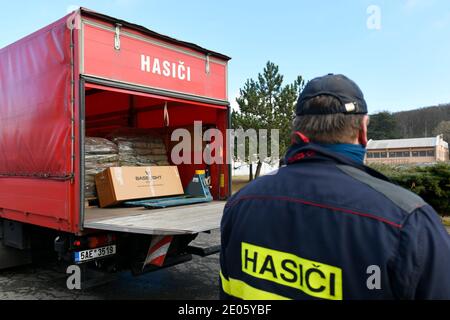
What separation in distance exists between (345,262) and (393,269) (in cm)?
13

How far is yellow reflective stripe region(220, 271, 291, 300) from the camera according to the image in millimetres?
1335

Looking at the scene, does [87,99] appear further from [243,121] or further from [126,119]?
A: [243,121]

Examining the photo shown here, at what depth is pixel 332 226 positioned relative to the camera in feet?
3.87

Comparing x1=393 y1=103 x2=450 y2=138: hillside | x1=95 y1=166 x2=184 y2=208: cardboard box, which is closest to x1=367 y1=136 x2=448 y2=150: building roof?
x1=393 y1=103 x2=450 y2=138: hillside

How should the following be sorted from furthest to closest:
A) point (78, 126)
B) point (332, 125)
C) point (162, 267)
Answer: point (162, 267)
point (78, 126)
point (332, 125)

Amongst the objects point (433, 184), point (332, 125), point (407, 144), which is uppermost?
point (407, 144)

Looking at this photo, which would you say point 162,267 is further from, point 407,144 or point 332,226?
point 407,144

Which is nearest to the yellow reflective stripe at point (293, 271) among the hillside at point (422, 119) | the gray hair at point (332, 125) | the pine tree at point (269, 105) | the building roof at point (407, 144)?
the gray hair at point (332, 125)

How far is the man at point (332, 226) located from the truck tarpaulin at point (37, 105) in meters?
2.95

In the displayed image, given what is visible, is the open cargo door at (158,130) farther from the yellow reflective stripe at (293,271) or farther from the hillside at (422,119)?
the hillside at (422,119)

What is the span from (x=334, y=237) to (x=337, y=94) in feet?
1.63

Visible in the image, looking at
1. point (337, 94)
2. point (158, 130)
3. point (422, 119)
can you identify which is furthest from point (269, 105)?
point (422, 119)

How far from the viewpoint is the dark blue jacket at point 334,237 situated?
109cm
